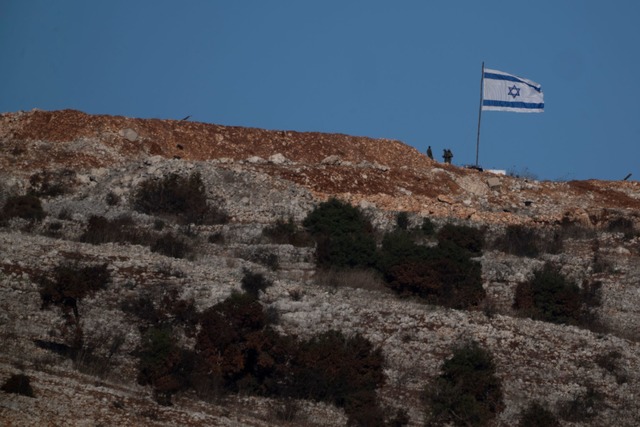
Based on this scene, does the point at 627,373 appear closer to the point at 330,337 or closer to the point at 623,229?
the point at 330,337

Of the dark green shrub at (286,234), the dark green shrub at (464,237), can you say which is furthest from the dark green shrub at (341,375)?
the dark green shrub at (464,237)

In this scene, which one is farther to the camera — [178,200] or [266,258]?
[178,200]

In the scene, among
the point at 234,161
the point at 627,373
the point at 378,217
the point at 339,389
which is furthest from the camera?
the point at 234,161

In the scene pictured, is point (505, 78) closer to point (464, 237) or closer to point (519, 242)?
point (519, 242)

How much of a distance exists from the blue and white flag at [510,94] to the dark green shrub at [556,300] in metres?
19.9

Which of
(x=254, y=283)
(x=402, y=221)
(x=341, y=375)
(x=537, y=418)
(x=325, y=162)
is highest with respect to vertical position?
(x=325, y=162)

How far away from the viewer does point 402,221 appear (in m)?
48.7

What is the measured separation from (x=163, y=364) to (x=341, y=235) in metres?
14.3

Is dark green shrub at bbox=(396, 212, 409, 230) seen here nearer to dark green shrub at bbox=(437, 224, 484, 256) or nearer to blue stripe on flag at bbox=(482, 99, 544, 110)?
dark green shrub at bbox=(437, 224, 484, 256)

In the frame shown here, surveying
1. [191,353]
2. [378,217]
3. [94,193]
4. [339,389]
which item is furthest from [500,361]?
[94,193]

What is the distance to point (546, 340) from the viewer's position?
35688mm

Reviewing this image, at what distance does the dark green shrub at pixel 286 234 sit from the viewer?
44.9 metres

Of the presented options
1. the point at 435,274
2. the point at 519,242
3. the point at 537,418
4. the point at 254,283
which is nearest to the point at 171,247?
the point at 254,283

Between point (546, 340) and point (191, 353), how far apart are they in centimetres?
835
